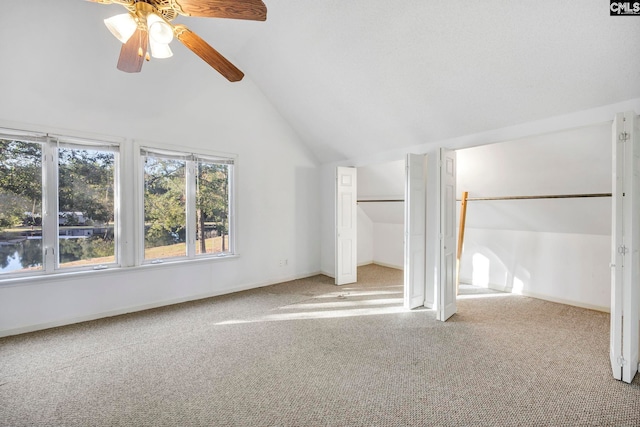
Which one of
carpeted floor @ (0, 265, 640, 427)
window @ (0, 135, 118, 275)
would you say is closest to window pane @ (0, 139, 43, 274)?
window @ (0, 135, 118, 275)

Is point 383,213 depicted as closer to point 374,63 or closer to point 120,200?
point 374,63

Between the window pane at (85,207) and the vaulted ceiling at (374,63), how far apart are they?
63cm

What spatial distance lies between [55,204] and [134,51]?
7.55 feet

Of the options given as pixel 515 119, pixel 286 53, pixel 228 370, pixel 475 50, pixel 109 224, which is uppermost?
pixel 286 53

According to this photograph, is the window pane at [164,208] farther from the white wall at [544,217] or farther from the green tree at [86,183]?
the white wall at [544,217]

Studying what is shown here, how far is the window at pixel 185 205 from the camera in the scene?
375 cm

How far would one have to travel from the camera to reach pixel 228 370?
2.28 m

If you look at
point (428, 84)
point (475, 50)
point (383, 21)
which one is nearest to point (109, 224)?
point (383, 21)

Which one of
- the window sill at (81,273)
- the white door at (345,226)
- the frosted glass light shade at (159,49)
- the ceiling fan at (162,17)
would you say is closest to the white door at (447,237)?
the white door at (345,226)

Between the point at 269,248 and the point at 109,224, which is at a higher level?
the point at 109,224

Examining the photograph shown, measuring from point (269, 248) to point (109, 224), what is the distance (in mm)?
2249

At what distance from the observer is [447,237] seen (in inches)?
129

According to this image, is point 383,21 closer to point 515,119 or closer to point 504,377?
point 515,119
